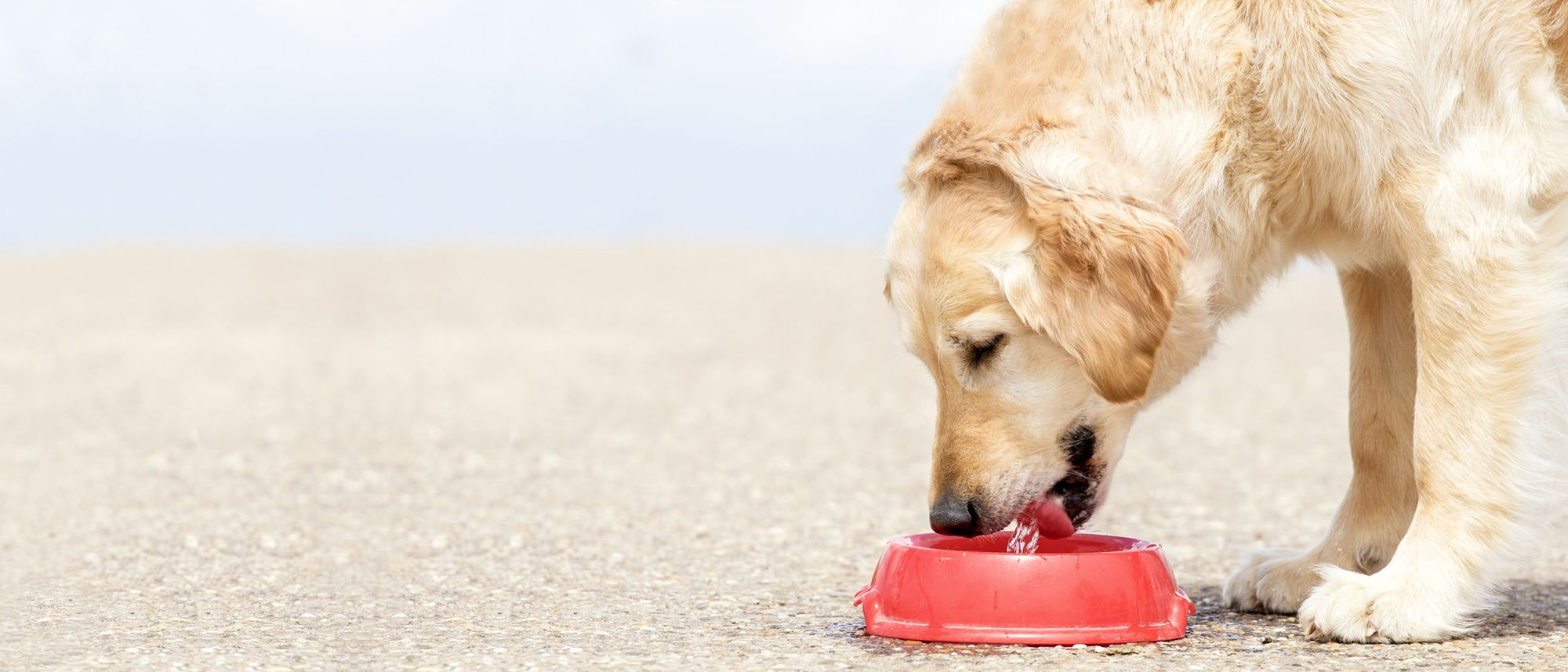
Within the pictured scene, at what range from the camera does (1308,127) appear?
3.48 meters

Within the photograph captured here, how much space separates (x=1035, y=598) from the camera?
334 cm

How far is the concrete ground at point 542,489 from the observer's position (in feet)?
11.5

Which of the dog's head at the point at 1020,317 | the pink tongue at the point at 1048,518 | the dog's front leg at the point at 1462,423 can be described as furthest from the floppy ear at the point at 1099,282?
the dog's front leg at the point at 1462,423

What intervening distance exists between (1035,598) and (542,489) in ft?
11.2

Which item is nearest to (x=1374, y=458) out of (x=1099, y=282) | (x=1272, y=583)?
(x=1272, y=583)

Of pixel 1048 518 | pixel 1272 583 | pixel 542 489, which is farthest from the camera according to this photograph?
pixel 542 489

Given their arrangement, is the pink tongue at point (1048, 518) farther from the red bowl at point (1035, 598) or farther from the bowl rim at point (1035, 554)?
the red bowl at point (1035, 598)

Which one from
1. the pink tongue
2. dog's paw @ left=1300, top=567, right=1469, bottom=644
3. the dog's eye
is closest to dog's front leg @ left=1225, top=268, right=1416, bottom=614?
dog's paw @ left=1300, top=567, right=1469, bottom=644

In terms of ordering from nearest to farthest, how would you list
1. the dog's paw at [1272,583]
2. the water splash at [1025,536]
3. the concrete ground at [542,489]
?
1. the concrete ground at [542,489]
2. the water splash at [1025,536]
3. the dog's paw at [1272,583]

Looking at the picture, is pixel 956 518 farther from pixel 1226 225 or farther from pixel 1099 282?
pixel 1226 225

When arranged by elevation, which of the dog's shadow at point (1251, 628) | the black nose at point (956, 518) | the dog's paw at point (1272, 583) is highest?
the black nose at point (956, 518)

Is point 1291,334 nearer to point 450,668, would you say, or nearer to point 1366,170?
point 1366,170

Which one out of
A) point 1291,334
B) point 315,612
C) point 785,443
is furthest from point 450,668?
point 1291,334

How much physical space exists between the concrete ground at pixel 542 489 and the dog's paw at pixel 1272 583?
0.25 feet
